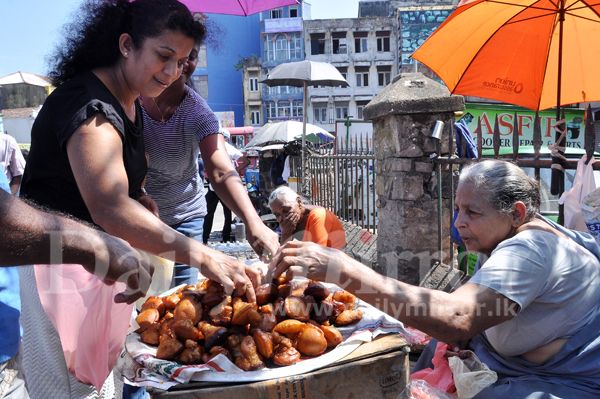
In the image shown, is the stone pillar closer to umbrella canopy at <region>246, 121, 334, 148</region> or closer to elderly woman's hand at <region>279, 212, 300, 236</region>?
elderly woman's hand at <region>279, 212, 300, 236</region>

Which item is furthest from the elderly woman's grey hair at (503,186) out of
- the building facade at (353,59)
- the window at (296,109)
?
the window at (296,109)

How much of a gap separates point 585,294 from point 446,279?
86.5 inches

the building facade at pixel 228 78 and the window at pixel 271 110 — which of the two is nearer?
the window at pixel 271 110

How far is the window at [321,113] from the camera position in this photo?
37.8 m

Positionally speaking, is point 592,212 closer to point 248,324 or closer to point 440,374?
point 440,374

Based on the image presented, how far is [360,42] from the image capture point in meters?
37.5

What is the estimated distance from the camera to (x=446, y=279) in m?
3.69

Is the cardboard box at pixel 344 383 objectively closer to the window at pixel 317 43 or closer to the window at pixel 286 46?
the window at pixel 317 43

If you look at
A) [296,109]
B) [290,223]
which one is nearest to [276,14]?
[296,109]

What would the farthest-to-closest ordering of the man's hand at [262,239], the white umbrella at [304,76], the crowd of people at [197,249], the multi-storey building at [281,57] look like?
the multi-storey building at [281,57]
the white umbrella at [304,76]
the man's hand at [262,239]
the crowd of people at [197,249]

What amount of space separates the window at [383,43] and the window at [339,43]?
2969mm

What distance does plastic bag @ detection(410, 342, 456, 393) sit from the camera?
1.62 m

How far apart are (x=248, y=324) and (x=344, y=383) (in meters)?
0.43

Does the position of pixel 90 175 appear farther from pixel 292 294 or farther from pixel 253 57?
pixel 253 57
